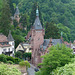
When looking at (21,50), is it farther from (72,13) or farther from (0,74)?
(72,13)

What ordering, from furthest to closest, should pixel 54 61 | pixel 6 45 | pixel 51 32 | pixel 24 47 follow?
1. pixel 51 32
2. pixel 24 47
3. pixel 6 45
4. pixel 54 61

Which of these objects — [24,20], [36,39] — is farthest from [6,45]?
[24,20]

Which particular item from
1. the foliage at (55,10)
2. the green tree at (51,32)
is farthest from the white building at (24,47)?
the foliage at (55,10)

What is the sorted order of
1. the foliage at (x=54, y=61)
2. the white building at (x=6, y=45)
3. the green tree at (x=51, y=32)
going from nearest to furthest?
the foliage at (x=54, y=61), the white building at (x=6, y=45), the green tree at (x=51, y=32)

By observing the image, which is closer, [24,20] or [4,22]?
[4,22]

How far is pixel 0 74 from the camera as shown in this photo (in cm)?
3756

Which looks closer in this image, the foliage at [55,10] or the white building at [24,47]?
the white building at [24,47]

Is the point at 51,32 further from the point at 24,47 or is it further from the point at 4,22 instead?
the point at 4,22

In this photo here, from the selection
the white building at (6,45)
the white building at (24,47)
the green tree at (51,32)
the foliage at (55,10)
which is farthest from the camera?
the foliage at (55,10)

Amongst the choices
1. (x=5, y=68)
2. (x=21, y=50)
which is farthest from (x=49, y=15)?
(x=5, y=68)

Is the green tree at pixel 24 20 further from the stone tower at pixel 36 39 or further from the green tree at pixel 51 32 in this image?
the stone tower at pixel 36 39

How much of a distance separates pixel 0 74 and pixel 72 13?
101220 millimetres

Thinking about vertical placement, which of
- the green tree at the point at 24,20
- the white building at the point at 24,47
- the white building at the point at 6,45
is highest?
the green tree at the point at 24,20

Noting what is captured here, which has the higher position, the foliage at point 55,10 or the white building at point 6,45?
the foliage at point 55,10
